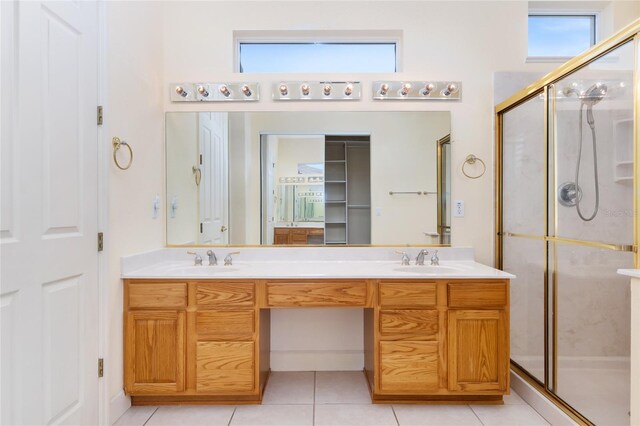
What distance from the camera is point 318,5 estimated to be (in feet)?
7.99

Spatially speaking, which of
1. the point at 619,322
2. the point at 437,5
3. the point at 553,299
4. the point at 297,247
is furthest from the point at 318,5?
the point at 619,322

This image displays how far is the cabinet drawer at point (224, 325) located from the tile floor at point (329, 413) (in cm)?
43

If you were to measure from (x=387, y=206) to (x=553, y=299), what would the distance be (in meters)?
1.12

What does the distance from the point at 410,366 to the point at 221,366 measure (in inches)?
41.2

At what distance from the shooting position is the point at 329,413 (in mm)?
1924

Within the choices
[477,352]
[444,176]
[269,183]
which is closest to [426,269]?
[477,352]


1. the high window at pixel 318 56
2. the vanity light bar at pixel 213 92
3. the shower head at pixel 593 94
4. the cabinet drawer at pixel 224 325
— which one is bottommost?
the cabinet drawer at pixel 224 325

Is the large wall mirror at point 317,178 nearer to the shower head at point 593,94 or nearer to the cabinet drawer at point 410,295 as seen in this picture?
the cabinet drawer at point 410,295

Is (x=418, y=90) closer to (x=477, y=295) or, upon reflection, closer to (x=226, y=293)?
(x=477, y=295)

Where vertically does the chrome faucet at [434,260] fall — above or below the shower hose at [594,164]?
below

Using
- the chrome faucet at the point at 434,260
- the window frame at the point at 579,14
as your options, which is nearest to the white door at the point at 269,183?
the chrome faucet at the point at 434,260

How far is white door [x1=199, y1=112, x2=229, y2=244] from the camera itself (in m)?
2.45

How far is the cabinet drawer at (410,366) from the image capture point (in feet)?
6.23

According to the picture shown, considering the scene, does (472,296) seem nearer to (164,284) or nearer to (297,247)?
(297,247)
